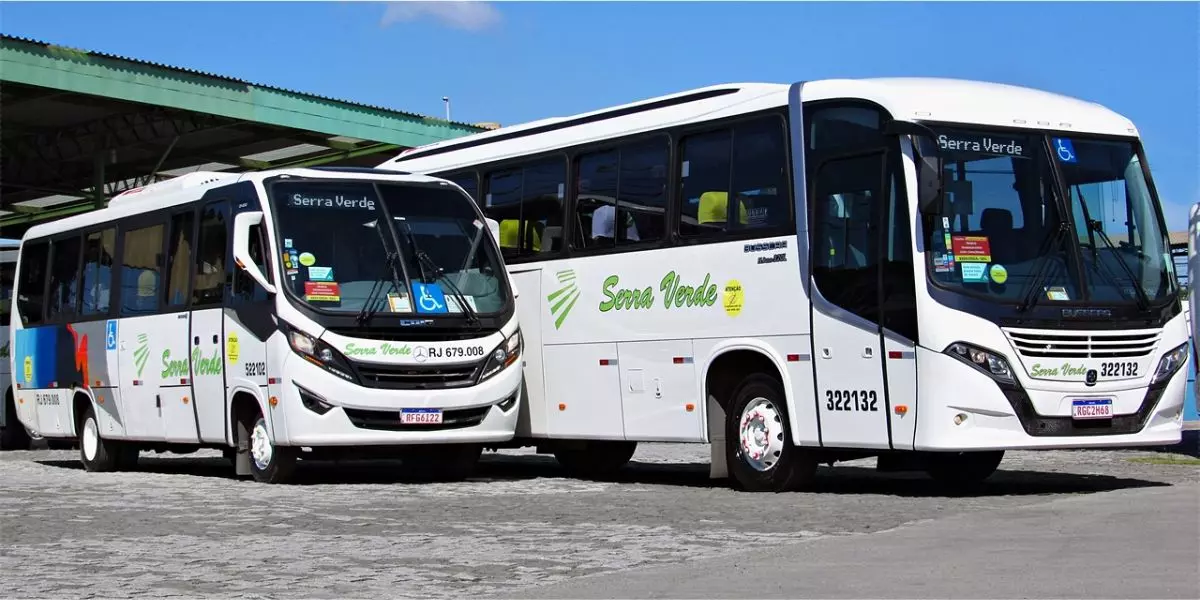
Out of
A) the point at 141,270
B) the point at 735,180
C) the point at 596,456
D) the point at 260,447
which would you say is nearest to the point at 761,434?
the point at 735,180

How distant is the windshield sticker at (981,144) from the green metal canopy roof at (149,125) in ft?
58.6

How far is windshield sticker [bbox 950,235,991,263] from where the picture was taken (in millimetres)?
14000

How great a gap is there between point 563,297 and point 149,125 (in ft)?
59.6

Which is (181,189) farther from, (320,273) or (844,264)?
(844,264)

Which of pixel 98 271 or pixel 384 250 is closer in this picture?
pixel 384 250

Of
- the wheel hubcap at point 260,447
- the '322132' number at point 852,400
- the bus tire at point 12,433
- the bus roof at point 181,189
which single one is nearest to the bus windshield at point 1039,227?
the '322132' number at point 852,400

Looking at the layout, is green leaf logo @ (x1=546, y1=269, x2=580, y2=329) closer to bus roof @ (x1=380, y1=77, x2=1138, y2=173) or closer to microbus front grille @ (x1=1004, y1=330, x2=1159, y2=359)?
bus roof @ (x1=380, y1=77, x2=1138, y2=173)

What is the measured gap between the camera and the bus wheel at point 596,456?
18844mm

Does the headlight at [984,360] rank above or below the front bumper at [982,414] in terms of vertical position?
above

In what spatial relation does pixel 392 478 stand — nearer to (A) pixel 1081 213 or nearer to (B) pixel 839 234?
(B) pixel 839 234

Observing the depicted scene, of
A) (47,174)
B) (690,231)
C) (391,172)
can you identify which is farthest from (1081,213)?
(47,174)

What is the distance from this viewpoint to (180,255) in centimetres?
1964

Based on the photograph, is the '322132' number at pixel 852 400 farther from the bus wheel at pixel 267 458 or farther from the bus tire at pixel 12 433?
the bus tire at pixel 12 433

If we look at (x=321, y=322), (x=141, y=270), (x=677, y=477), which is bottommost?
(x=677, y=477)
